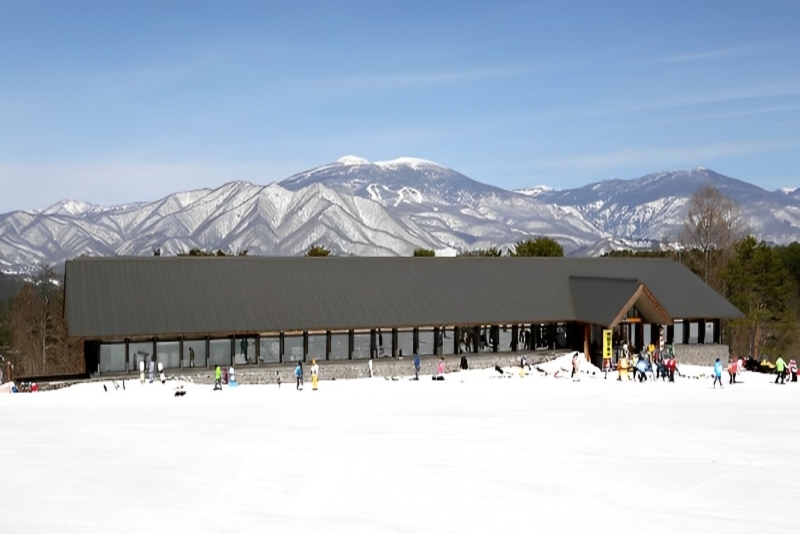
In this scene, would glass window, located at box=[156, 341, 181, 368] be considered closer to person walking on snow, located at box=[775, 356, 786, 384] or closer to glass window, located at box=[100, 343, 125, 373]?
glass window, located at box=[100, 343, 125, 373]

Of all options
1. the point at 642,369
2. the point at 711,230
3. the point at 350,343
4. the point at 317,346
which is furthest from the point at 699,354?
the point at 711,230

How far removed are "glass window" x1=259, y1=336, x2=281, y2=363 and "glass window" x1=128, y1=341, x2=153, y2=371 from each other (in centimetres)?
447

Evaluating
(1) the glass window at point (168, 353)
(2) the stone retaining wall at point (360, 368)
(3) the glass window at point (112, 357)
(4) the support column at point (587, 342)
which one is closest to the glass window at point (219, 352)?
(2) the stone retaining wall at point (360, 368)

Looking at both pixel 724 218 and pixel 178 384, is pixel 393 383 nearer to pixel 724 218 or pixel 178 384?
pixel 178 384

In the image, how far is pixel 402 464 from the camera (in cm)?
1591

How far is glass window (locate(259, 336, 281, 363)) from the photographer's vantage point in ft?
108

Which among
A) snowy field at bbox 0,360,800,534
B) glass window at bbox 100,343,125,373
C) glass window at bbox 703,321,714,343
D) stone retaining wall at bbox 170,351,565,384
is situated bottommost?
snowy field at bbox 0,360,800,534

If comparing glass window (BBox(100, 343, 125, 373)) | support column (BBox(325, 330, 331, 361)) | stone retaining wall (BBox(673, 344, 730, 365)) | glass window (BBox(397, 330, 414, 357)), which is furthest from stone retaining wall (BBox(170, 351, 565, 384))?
stone retaining wall (BBox(673, 344, 730, 365))

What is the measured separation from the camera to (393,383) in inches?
1197

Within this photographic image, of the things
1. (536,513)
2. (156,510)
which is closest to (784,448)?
(536,513)

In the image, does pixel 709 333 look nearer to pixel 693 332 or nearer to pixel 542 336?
pixel 693 332

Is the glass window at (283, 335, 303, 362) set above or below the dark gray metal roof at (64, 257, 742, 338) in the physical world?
below

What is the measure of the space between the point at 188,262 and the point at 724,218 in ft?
138

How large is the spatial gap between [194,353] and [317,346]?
5.15m
